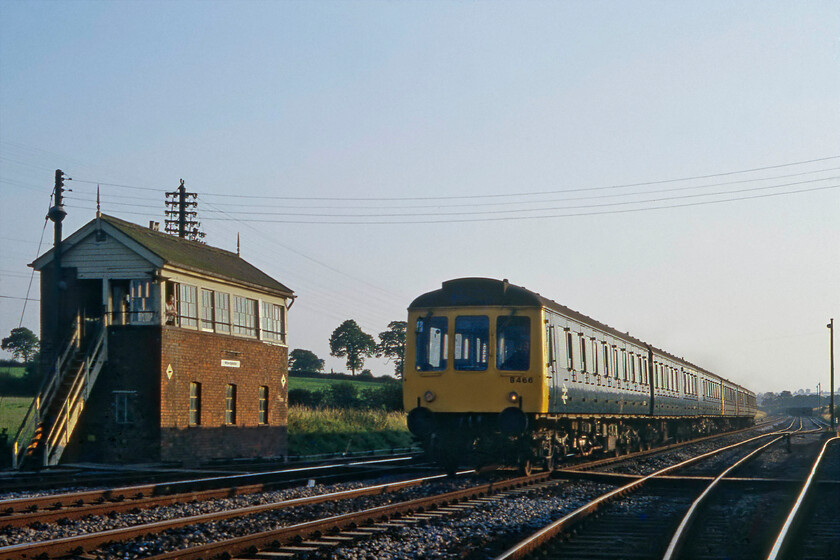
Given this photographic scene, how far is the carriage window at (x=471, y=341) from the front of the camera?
16.2m

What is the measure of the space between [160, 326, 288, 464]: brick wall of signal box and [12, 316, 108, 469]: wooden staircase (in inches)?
72.8

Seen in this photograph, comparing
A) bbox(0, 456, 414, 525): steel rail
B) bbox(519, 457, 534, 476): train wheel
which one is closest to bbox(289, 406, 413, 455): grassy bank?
bbox(519, 457, 534, 476): train wheel

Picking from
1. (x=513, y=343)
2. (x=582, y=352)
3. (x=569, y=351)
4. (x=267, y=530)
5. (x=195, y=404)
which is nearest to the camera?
(x=267, y=530)

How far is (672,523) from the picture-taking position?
10.5 metres

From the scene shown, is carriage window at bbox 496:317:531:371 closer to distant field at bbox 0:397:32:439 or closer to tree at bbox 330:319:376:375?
distant field at bbox 0:397:32:439

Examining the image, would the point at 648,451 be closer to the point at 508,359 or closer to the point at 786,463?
the point at 786,463

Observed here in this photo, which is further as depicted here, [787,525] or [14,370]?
[14,370]

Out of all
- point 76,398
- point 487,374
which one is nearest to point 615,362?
point 487,374

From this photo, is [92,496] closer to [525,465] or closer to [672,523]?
[672,523]

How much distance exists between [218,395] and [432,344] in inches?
425

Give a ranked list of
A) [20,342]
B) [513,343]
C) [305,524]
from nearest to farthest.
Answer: [305,524] → [513,343] → [20,342]

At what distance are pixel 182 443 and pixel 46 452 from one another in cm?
338

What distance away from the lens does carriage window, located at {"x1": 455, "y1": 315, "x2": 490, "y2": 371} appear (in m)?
16.2

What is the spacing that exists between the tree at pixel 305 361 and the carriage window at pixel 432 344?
293 ft
